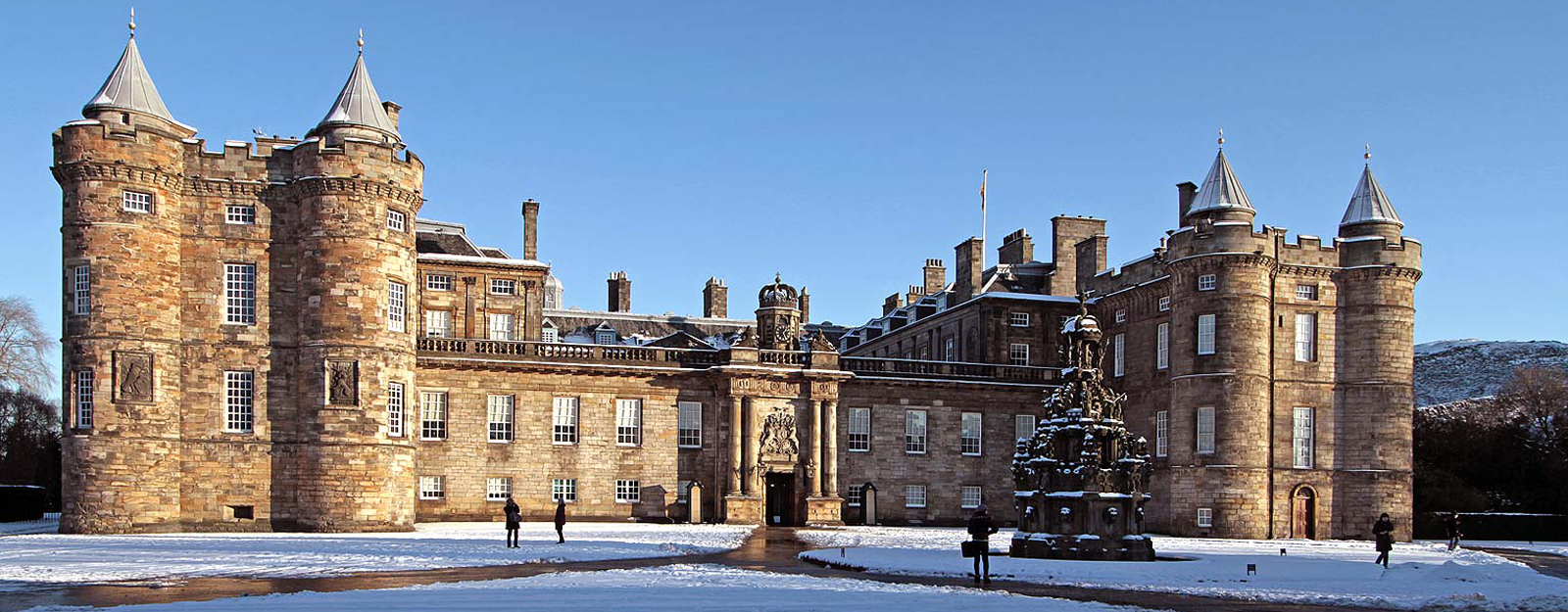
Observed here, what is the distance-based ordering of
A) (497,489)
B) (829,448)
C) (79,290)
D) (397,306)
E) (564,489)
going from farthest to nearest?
1. (829,448)
2. (564,489)
3. (497,489)
4. (397,306)
5. (79,290)

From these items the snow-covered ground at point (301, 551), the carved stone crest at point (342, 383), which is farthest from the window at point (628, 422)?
the carved stone crest at point (342, 383)

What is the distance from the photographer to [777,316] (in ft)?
167

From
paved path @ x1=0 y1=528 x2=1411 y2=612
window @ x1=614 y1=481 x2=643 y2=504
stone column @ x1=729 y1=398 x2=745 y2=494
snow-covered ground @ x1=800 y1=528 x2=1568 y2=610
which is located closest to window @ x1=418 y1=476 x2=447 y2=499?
window @ x1=614 y1=481 x2=643 y2=504

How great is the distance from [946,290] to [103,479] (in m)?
33.9

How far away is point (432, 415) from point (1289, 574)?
94.7ft

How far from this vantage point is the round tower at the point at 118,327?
3906 centimetres

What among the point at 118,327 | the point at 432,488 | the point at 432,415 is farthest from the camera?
the point at 432,415

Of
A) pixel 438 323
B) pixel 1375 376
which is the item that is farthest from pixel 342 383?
pixel 1375 376

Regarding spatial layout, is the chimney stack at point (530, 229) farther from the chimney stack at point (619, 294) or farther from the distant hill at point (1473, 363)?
the distant hill at point (1473, 363)

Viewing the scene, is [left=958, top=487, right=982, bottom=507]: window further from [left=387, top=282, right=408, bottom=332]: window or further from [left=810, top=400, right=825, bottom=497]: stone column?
[left=387, top=282, right=408, bottom=332]: window

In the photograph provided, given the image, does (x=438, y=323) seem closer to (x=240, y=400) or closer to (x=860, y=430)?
(x=240, y=400)

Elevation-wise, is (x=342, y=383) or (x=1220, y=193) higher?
(x=1220, y=193)

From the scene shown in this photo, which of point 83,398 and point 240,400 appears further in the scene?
point 240,400

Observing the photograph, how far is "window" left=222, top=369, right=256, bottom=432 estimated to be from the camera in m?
41.1
